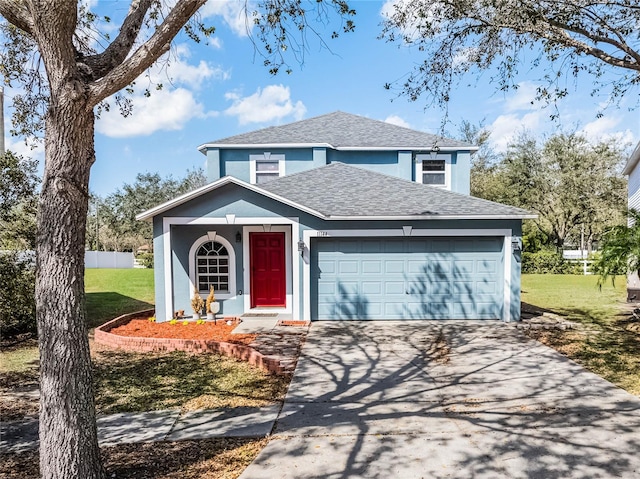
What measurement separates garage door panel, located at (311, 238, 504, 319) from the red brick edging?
3.27m

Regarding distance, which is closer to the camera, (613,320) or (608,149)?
(613,320)

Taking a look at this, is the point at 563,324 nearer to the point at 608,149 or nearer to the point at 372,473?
the point at 372,473

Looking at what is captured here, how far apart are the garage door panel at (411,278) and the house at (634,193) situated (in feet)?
A: 22.0

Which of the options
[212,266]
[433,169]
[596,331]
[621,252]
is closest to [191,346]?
[212,266]

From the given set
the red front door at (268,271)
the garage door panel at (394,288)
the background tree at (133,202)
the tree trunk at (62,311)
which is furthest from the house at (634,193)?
the background tree at (133,202)

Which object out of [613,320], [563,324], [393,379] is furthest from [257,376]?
[613,320]

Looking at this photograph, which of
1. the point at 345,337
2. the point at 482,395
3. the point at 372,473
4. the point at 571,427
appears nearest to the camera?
the point at 372,473

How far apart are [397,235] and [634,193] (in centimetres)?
1166

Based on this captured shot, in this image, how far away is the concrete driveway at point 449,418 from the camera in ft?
12.8

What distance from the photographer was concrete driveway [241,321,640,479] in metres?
3.90

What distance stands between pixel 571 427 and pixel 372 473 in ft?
8.66

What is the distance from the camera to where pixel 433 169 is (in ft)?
49.6

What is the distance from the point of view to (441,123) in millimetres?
9297

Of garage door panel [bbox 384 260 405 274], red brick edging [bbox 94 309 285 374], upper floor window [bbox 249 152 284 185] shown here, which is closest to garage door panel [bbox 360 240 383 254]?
garage door panel [bbox 384 260 405 274]
